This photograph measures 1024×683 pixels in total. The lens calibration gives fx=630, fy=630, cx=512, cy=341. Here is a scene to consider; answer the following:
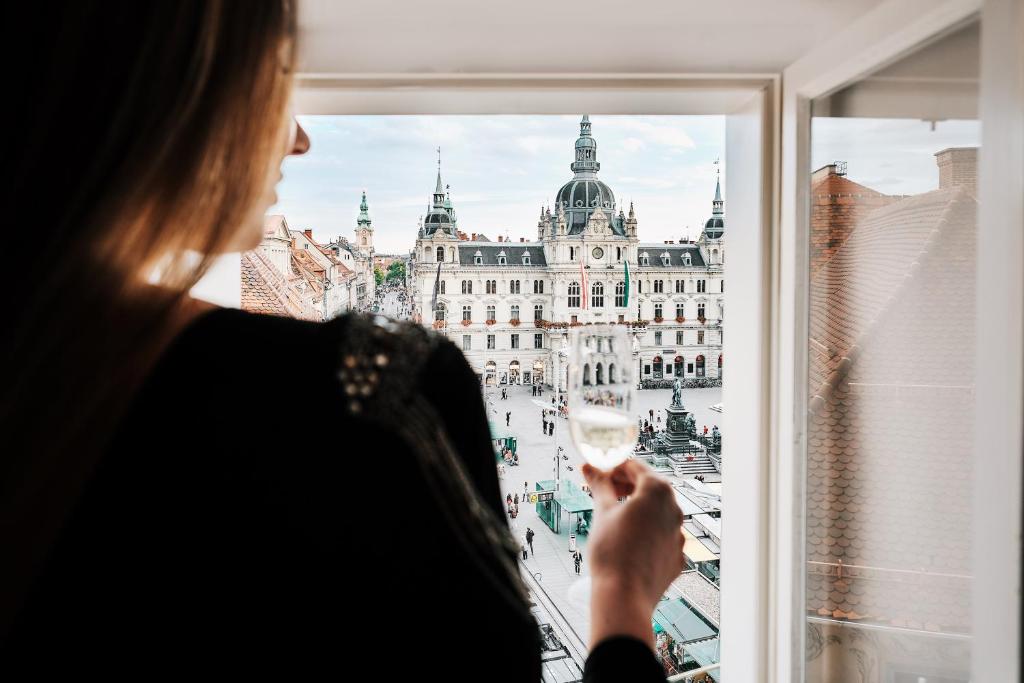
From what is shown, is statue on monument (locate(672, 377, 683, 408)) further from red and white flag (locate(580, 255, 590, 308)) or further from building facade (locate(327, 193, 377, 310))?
building facade (locate(327, 193, 377, 310))

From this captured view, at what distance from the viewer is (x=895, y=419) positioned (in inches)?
42.8

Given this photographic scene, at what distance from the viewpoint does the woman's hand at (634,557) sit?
585 millimetres

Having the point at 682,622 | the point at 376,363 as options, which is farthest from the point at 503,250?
the point at 376,363

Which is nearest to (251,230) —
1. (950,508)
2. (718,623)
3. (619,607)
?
(619,607)

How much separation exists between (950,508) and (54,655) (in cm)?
112

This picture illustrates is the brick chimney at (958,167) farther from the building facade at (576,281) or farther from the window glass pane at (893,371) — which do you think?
the building facade at (576,281)

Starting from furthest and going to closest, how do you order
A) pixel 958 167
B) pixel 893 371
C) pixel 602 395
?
pixel 893 371 < pixel 958 167 < pixel 602 395

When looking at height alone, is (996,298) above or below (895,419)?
above

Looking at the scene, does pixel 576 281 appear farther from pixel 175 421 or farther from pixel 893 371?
pixel 175 421

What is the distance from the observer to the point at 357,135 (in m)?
1.44

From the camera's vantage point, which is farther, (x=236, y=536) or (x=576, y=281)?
(x=576, y=281)

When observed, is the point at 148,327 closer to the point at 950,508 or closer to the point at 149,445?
the point at 149,445

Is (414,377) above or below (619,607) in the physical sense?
above

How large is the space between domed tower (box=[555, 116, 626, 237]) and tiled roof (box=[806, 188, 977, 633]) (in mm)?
513
